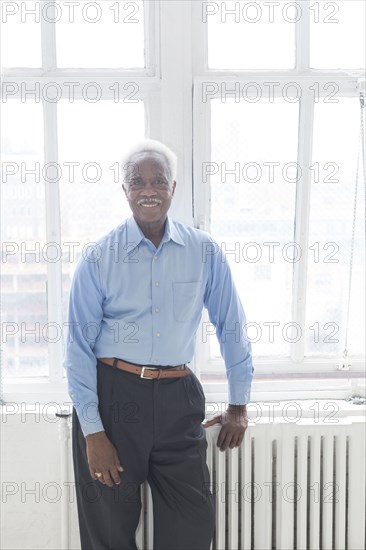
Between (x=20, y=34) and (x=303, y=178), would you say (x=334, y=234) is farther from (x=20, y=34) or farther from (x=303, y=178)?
(x=20, y=34)

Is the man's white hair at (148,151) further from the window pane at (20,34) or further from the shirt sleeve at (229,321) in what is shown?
the window pane at (20,34)

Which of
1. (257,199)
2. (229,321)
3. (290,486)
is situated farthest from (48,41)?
(290,486)

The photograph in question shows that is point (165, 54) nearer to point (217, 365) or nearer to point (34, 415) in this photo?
point (217, 365)

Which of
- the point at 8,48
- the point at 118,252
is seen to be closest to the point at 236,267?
the point at 118,252

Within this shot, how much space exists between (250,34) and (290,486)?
1.67 metres

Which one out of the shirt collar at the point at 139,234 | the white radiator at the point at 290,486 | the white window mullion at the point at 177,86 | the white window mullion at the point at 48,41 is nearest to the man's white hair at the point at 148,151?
the shirt collar at the point at 139,234

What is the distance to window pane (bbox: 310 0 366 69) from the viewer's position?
225 centimetres

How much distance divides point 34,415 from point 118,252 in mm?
726

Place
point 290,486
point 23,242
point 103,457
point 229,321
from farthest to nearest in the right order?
point 23,242 < point 290,486 < point 229,321 < point 103,457

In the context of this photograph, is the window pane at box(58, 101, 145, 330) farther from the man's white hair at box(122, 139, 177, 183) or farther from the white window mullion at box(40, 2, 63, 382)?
the man's white hair at box(122, 139, 177, 183)

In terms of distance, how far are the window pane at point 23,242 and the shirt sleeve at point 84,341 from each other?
477 mm

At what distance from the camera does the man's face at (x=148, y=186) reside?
6.12ft

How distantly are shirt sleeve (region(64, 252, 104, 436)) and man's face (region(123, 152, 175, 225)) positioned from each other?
227 mm

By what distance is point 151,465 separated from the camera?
194cm
